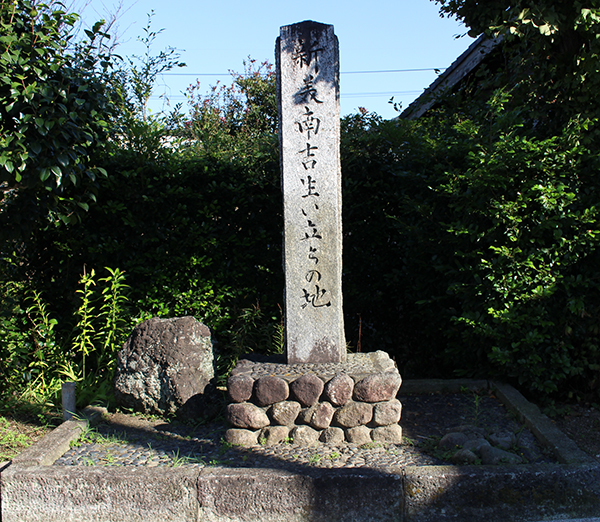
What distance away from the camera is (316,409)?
327 cm

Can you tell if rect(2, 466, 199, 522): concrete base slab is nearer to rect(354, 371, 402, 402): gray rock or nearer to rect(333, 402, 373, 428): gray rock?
rect(333, 402, 373, 428): gray rock

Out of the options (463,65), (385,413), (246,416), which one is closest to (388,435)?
(385,413)

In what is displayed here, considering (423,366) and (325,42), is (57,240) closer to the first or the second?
(325,42)

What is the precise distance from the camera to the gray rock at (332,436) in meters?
3.26

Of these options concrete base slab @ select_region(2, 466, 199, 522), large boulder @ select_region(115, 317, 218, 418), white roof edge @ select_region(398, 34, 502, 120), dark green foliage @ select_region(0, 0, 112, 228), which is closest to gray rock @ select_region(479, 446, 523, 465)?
concrete base slab @ select_region(2, 466, 199, 522)

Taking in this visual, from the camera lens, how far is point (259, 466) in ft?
9.60

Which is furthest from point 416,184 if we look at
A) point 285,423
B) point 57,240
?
point 57,240

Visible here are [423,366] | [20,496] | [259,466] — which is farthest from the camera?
[423,366]

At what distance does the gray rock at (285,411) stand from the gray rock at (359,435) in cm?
38

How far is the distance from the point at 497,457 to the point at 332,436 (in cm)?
103

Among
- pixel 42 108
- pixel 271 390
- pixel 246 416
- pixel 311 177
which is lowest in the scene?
pixel 246 416

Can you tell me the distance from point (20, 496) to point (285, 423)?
161 centimetres

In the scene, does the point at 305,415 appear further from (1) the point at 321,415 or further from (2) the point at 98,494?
(2) the point at 98,494

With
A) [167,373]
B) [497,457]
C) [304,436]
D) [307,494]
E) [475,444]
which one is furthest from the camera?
[167,373]
